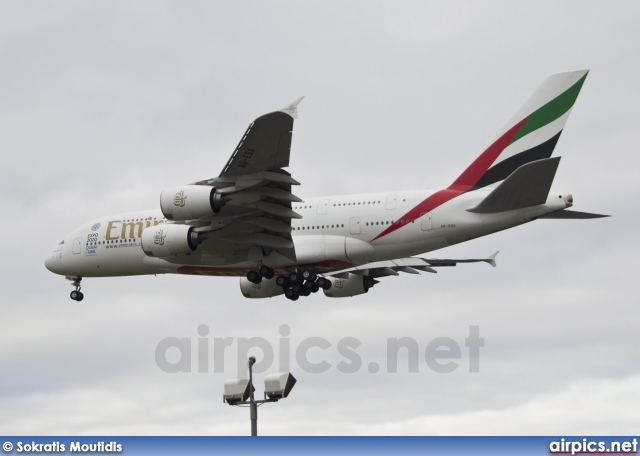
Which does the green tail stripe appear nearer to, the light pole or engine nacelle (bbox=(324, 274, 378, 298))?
engine nacelle (bbox=(324, 274, 378, 298))

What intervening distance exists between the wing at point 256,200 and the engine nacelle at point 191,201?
0.21 m

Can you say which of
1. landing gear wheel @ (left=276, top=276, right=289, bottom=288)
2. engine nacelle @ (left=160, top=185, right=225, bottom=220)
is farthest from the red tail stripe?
engine nacelle @ (left=160, top=185, right=225, bottom=220)

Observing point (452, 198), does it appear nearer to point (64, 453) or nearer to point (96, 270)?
point (96, 270)

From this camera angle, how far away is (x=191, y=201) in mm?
40469

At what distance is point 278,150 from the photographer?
3944cm

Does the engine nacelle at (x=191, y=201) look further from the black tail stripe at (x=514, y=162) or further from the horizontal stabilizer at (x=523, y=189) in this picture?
the black tail stripe at (x=514, y=162)

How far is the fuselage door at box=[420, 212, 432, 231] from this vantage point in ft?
140

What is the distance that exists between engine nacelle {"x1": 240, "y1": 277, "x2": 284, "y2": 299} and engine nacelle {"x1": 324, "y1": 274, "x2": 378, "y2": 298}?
2719mm

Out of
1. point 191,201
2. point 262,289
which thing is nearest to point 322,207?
point 262,289

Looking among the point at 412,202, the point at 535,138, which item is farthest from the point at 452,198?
the point at 535,138

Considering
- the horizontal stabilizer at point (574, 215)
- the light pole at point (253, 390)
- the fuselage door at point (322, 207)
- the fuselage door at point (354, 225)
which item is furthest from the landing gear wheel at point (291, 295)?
the light pole at point (253, 390)

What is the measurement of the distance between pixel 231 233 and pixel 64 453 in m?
16.5

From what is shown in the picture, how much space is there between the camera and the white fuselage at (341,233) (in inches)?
1663

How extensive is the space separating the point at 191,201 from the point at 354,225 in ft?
22.8
